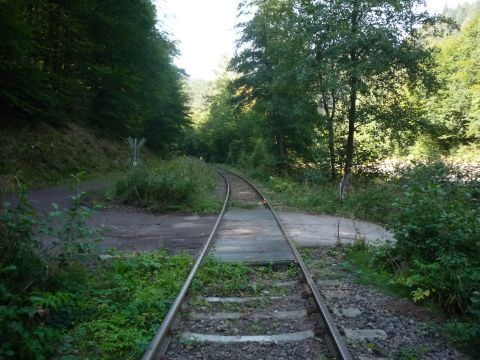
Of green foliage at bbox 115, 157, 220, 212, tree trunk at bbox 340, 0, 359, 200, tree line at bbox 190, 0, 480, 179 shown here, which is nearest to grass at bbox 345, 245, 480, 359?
green foliage at bbox 115, 157, 220, 212

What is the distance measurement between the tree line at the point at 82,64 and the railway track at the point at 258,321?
1255 cm

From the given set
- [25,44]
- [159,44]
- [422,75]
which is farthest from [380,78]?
[159,44]

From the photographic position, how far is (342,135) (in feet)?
58.7

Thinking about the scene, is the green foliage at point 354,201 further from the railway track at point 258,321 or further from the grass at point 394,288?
the railway track at point 258,321

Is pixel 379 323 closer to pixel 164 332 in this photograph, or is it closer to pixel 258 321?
pixel 258 321

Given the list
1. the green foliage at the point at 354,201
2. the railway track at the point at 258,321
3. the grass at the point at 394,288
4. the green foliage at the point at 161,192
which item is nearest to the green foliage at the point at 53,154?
the green foliage at the point at 161,192

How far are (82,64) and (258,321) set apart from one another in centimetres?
2041

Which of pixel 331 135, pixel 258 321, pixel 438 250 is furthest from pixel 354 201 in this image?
pixel 258 321

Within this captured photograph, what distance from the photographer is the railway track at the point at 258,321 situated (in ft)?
12.5

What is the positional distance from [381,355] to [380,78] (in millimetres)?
12949

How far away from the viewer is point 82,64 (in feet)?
69.5

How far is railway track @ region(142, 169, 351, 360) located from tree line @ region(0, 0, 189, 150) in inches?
494

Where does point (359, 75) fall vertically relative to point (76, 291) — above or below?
above

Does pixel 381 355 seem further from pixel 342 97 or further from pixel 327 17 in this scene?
pixel 327 17
